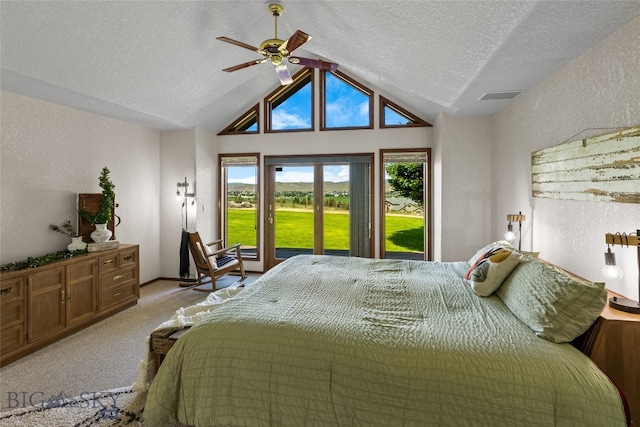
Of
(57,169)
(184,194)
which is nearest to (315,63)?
(57,169)

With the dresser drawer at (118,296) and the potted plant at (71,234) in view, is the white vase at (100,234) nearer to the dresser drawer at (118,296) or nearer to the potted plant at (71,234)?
the potted plant at (71,234)

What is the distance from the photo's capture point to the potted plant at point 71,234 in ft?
11.3

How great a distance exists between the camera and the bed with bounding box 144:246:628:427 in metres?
1.29

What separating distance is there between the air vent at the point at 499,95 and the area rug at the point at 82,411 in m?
4.19

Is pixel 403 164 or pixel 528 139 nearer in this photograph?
pixel 528 139

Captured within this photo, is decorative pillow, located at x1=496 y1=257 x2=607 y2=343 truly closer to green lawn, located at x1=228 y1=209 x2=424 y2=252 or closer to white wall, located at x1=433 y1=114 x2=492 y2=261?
white wall, located at x1=433 y1=114 x2=492 y2=261

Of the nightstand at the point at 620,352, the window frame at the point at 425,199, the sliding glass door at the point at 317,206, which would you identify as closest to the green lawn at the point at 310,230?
the sliding glass door at the point at 317,206

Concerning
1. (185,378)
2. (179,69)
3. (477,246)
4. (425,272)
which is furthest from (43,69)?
(477,246)

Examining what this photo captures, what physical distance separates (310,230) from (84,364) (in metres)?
3.64

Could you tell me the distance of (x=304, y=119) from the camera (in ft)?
17.8

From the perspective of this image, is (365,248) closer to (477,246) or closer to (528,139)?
(477,246)

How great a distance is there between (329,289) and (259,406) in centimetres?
97

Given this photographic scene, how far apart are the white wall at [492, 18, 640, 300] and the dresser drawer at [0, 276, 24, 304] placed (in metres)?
4.60

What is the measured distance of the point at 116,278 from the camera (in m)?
3.69
